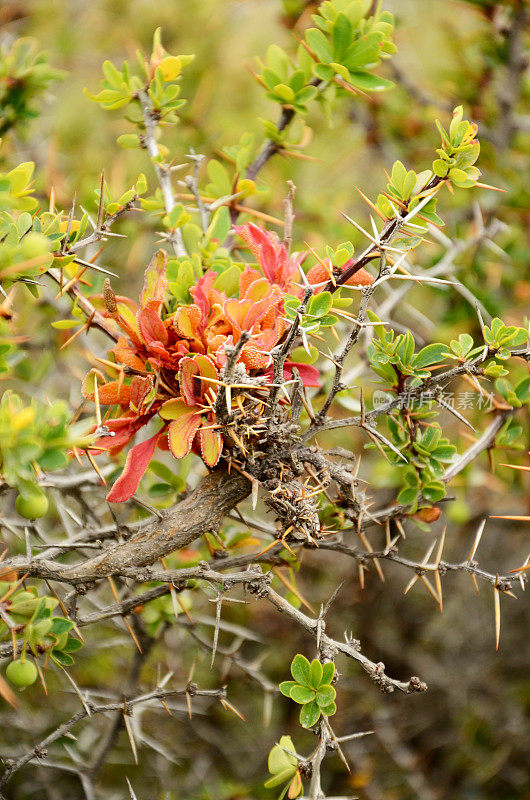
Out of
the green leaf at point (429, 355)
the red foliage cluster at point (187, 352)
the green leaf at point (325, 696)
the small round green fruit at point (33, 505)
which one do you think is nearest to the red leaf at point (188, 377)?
the red foliage cluster at point (187, 352)

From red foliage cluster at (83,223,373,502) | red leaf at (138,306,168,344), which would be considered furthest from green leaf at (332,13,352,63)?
red leaf at (138,306,168,344)

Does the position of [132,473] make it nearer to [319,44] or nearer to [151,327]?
[151,327]

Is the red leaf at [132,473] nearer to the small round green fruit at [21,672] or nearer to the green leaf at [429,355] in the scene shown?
the small round green fruit at [21,672]

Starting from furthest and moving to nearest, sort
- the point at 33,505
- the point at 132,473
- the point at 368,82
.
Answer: the point at 368,82 → the point at 132,473 → the point at 33,505

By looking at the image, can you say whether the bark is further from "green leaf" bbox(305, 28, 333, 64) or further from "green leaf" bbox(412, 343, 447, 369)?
"green leaf" bbox(305, 28, 333, 64)

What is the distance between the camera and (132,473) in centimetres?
93

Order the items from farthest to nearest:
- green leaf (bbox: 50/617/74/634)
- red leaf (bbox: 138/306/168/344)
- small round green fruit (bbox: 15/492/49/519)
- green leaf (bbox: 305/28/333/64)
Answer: green leaf (bbox: 305/28/333/64) → green leaf (bbox: 50/617/74/634) → red leaf (bbox: 138/306/168/344) → small round green fruit (bbox: 15/492/49/519)

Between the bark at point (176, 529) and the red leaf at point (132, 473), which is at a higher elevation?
the red leaf at point (132, 473)

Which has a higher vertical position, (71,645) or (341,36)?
(341,36)

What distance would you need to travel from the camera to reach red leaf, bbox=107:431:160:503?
911mm

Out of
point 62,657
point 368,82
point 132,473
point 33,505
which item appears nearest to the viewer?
point 33,505

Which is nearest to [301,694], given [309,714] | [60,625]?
[309,714]

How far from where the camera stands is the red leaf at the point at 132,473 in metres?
0.91

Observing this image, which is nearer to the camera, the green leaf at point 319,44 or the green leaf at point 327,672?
the green leaf at point 327,672
